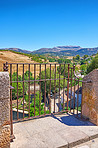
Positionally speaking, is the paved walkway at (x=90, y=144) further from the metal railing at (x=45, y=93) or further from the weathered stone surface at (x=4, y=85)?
the weathered stone surface at (x=4, y=85)

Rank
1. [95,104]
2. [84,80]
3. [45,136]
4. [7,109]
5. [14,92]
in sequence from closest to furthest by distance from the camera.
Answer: [7,109]
[45,136]
[95,104]
[84,80]
[14,92]

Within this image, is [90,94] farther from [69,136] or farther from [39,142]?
[39,142]

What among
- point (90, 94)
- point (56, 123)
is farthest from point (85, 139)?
point (90, 94)

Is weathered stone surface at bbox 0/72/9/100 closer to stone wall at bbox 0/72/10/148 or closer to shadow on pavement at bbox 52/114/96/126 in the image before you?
stone wall at bbox 0/72/10/148

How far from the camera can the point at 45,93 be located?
4559mm

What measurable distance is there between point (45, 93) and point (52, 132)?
117cm

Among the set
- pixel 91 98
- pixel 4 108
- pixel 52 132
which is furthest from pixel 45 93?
pixel 4 108

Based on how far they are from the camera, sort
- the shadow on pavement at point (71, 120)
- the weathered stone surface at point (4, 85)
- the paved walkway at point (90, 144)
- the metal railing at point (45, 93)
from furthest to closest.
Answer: the shadow on pavement at point (71, 120) → the metal railing at point (45, 93) → the paved walkway at point (90, 144) → the weathered stone surface at point (4, 85)

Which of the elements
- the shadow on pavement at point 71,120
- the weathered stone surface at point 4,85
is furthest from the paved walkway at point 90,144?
the weathered stone surface at point 4,85

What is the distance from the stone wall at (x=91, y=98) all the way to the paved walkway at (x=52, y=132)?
0.85 ft

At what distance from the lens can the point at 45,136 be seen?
3.73 metres

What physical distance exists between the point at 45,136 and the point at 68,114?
5.35 feet

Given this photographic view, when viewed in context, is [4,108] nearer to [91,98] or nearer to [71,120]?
[71,120]

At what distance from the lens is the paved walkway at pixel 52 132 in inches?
136
